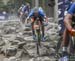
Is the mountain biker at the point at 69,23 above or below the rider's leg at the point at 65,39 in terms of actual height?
above

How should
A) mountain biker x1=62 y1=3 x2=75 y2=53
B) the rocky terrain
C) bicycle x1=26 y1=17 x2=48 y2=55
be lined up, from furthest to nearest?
bicycle x1=26 y1=17 x2=48 y2=55, the rocky terrain, mountain biker x1=62 y1=3 x2=75 y2=53

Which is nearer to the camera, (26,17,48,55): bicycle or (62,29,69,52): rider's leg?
(62,29,69,52): rider's leg

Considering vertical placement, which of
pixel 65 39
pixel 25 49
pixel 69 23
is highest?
pixel 69 23

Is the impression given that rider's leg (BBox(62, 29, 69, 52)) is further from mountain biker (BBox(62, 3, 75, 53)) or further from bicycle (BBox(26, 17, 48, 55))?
bicycle (BBox(26, 17, 48, 55))

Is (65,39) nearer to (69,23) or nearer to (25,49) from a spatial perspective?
(69,23)

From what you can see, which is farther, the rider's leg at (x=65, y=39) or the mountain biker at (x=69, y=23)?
the rider's leg at (x=65, y=39)

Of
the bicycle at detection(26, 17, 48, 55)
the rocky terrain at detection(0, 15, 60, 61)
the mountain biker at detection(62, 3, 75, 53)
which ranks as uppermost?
the mountain biker at detection(62, 3, 75, 53)

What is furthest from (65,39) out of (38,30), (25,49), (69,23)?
(25,49)

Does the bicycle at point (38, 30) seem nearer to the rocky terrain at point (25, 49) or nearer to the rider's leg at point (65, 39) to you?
the rocky terrain at point (25, 49)

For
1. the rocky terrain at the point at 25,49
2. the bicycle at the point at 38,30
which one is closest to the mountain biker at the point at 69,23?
the rocky terrain at the point at 25,49

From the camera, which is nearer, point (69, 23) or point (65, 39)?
point (69, 23)

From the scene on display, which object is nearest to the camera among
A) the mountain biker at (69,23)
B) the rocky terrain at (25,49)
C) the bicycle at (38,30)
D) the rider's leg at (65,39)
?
the mountain biker at (69,23)

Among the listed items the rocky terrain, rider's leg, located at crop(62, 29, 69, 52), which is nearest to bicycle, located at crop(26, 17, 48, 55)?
the rocky terrain

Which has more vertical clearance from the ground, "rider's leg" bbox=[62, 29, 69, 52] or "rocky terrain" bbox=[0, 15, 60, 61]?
"rider's leg" bbox=[62, 29, 69, 52]
